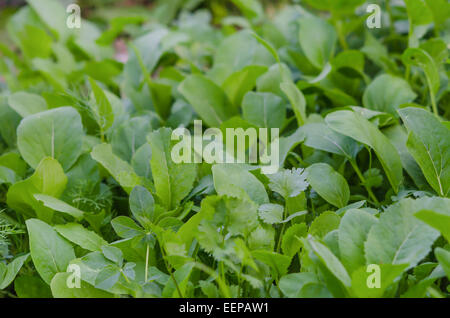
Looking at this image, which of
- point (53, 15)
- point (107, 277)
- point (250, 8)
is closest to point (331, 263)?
point (107, 277)

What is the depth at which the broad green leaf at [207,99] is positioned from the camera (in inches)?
36.4

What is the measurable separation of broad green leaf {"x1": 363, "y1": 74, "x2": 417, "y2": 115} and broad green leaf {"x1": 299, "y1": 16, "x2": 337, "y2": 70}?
6.3 inches

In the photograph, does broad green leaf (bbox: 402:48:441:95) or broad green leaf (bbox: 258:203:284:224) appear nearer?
broad green leaf (bbox: 258:203:284:224)

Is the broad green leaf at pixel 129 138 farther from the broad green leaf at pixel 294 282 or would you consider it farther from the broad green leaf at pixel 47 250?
the broad green leaf at pixel 294 282

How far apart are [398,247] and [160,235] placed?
0.95 feet

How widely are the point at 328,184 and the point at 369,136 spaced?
0.31 feet

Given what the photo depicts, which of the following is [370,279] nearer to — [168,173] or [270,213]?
[270,213]

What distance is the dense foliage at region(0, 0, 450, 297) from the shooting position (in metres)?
0.54

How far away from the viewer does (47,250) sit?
0.63m

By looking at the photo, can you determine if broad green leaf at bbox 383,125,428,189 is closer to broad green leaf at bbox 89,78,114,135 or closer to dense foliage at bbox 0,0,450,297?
dense foliage at bbox 0,0,450,297

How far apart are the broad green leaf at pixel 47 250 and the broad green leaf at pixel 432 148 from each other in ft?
1.68

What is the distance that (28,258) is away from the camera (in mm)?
682

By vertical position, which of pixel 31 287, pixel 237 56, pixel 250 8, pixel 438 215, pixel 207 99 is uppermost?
pixel 250 8

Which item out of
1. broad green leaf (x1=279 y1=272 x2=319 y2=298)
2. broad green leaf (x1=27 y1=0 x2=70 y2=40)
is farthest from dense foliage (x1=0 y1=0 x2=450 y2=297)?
broad green leaf (x1=27 y1=0 x2=70 y2=40)
